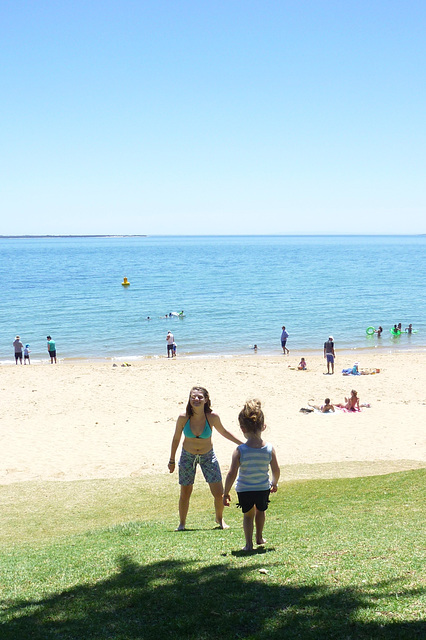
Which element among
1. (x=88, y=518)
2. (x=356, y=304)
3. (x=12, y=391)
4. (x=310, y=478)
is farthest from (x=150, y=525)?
(x=356, y=304)

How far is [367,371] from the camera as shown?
1017 inches

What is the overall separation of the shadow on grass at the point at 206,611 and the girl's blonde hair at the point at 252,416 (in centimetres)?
→ 127

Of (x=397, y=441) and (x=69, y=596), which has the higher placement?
(x=69, y=596)

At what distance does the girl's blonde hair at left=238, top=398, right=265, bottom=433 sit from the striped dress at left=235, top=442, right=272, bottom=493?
0.66 feet

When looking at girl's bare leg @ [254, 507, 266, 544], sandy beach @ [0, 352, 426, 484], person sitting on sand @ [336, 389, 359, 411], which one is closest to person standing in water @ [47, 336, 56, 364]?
sandy beach @ [0, 352, 426, 484]

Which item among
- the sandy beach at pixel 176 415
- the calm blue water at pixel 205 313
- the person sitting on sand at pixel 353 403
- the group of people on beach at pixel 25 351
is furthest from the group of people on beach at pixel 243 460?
the calm blue water at pixel 205 313

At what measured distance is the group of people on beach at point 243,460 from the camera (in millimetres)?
5641

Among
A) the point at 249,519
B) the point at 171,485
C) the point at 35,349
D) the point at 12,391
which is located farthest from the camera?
the point at 35,349

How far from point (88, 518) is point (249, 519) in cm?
439

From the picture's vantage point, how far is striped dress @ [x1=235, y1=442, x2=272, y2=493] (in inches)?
222

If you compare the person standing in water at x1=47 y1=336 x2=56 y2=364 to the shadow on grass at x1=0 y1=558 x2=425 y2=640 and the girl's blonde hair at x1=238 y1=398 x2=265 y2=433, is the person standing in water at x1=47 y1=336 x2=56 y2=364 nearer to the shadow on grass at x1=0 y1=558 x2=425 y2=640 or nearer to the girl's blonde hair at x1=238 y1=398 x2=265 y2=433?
the girl's blonde hair at x1=238 y1=398 x2=265 y2=433

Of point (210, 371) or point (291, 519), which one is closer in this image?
point (291, 519)

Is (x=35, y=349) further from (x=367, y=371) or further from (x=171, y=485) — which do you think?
(x=171, y=485)

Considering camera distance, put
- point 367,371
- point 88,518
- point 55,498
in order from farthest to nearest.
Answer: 1. point 367,371
2. point 55,498
3. point 88,518
